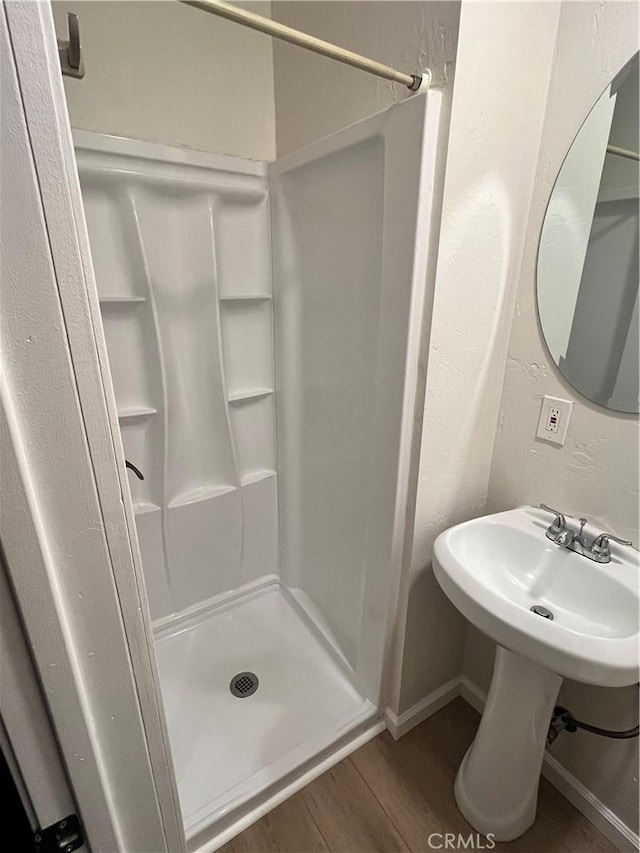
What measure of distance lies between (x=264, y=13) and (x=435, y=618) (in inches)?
86.9

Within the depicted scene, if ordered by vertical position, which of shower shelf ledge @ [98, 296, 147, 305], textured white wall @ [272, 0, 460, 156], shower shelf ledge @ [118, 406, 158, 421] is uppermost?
textured white wall @ [272, 0, 460, 156]

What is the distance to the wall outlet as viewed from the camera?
1.13 m

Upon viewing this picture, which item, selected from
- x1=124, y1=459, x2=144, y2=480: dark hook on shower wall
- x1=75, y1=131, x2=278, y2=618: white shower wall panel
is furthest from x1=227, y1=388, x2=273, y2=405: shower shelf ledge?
x1=124, y1=459, x2=144, y2=480: dark hook on shower wall

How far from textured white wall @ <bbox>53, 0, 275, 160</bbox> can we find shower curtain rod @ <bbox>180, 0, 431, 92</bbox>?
2.31 ft

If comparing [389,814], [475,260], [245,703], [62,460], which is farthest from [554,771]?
[62,460]

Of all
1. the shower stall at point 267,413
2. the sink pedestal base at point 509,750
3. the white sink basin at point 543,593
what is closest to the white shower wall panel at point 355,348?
the shower stall at point 267,413

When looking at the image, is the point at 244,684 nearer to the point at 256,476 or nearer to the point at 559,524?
the point at 256,476

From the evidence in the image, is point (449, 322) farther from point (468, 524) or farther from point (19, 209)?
point (19, 209)

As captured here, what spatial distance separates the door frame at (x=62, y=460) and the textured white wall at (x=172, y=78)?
1.15m

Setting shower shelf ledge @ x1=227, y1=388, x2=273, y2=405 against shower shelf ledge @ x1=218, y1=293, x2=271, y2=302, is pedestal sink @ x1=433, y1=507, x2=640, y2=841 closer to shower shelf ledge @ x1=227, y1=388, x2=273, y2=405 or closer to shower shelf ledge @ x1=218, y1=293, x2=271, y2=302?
shower shelf ledge @ x1=227, y1=388, x2=273, y2=405

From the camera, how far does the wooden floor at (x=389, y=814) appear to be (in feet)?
3.87

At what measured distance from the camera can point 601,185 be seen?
3.33 ft

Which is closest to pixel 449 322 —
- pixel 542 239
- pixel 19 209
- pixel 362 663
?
pixel 542 239

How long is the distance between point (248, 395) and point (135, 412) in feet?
1.45
